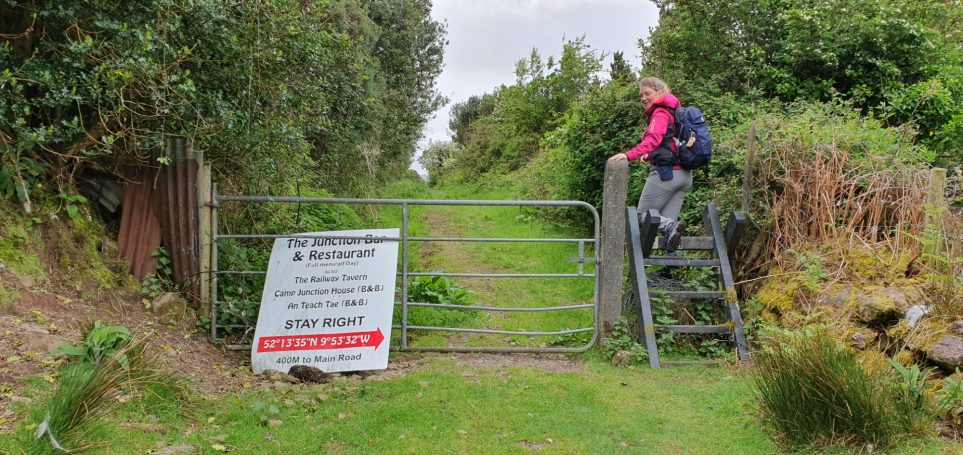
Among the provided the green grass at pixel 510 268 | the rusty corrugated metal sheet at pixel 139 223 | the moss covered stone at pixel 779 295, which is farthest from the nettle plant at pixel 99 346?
the moss covered stone at pixel 779 295

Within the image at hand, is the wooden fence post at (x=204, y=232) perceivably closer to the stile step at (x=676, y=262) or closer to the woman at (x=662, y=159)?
the woman at (x=662, y=159)

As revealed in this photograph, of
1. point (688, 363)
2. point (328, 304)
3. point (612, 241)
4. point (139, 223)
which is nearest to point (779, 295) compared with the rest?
point (688, 363)

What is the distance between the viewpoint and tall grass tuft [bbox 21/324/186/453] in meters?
2.91

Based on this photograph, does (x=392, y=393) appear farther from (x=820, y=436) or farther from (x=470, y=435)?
(x=820, y=436)

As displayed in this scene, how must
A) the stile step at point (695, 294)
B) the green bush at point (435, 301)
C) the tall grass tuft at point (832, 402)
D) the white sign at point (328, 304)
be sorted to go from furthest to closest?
1. the green bush at point (435, 301)
2. the stile step at point (695, 294)
3. the white sign at point (328, 304)
4. the tall grass tuft at point (832, 402)

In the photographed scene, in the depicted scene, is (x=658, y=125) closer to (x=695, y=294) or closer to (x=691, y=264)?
(x=691, y=264)

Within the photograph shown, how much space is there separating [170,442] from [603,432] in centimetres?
254

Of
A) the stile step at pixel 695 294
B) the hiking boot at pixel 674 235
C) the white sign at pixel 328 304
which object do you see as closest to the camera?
the white sign at pixel 328 304

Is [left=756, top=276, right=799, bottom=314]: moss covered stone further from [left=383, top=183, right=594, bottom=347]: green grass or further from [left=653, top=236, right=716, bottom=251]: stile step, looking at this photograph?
[left=383, top=183, right=594, bottom=347]: green grass

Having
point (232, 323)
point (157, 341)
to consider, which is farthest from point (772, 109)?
point (157, 341)

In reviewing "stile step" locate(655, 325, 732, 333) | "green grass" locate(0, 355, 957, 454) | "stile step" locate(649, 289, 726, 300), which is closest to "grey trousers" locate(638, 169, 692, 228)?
"stile step" locate(649, 289, 726, 300)

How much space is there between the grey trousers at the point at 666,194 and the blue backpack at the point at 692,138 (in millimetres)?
185

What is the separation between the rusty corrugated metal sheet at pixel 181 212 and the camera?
18.2 ft

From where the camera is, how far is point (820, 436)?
11.5 feet
